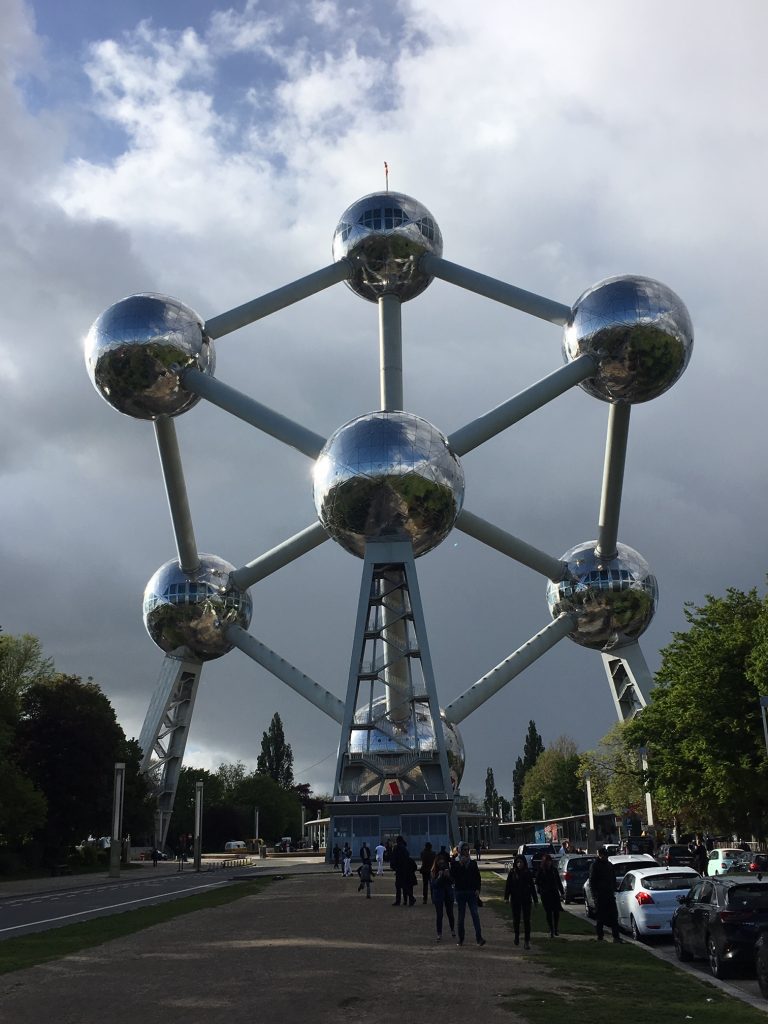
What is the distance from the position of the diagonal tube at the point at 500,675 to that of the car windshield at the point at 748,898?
30488 millimetres

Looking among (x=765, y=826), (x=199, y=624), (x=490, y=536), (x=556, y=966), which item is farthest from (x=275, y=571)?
(x=556, y=966)

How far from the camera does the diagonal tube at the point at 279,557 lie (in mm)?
41969

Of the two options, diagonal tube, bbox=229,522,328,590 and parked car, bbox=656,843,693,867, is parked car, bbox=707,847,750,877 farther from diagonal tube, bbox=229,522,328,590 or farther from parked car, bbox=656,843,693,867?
diagonal tube, bbox=229,522,328,590

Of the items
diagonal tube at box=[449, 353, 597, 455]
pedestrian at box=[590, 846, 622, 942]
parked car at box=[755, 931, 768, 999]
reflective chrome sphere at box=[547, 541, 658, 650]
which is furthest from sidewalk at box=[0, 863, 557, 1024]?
reflective chrome sphere at box=[547, 541, 658, 650]

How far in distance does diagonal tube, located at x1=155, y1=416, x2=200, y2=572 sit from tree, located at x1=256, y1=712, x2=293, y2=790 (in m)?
59.8

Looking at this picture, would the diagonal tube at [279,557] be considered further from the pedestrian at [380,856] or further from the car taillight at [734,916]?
the car taillight at [734,916]

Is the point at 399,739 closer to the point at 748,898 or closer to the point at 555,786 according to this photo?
the point at 748,898

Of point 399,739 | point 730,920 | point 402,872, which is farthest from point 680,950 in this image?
point 399,739

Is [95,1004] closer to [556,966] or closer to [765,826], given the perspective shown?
[556,966]

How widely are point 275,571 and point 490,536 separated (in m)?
8.58

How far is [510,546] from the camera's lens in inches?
1656

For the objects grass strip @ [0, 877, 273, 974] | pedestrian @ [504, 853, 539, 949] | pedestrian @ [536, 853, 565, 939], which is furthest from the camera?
pedestrian @ [536, 853, 565, 939]

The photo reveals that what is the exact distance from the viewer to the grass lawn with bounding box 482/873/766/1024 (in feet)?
29.3

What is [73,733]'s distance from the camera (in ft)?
152
